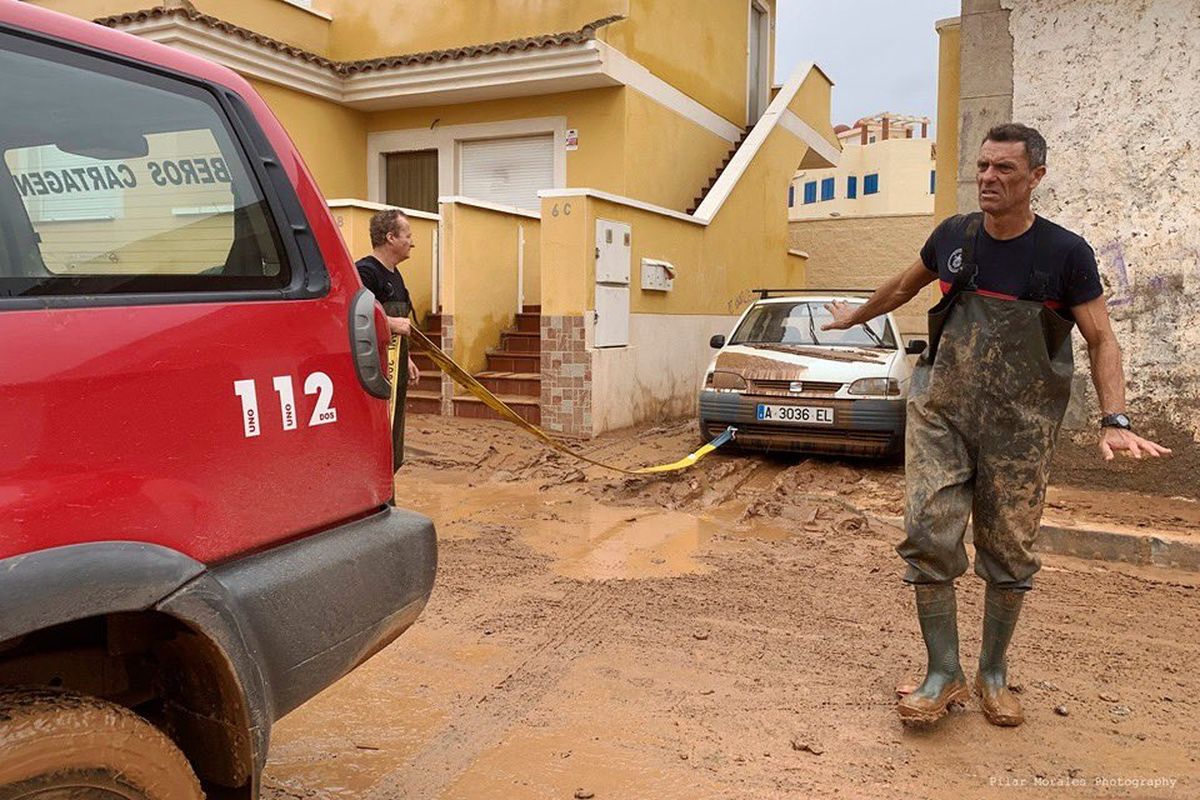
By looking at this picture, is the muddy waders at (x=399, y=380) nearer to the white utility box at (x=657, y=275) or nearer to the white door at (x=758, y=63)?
the white utility box at (x=657, y=275)

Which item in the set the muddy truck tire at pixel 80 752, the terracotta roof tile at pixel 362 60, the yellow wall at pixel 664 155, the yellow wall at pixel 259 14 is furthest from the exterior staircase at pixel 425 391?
the muddy truck tire at pixel 80 752

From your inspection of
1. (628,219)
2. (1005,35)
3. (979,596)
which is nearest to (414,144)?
(628,219)

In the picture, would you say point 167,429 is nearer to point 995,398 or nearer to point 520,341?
point 995,398

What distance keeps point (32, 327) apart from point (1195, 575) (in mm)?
5833

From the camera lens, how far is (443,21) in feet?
44.7

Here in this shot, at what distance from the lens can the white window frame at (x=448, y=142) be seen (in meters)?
13.4

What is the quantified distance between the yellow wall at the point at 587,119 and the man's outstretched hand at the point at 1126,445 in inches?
409

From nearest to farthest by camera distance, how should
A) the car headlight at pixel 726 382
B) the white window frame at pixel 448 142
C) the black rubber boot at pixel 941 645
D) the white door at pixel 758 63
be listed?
the black rubber boot at pixel 941 645 → the car headlight at pixel 726 382 → the white window frame at pixel 448 142 → the white door at pixel 758 63

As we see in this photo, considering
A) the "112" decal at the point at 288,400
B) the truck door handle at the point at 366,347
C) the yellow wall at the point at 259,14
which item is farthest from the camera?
the yellow wall at the point at 259,14

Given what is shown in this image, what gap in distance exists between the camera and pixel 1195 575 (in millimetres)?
5379

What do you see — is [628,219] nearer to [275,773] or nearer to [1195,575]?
[1195,575]

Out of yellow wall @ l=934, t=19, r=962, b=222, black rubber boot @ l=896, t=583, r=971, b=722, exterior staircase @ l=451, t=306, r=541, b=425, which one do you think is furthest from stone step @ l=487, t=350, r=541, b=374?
black rubber boot @ l=896, t=583, r=971, b=722

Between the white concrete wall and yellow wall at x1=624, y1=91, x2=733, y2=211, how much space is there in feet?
7.60

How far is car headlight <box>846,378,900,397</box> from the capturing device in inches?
307
